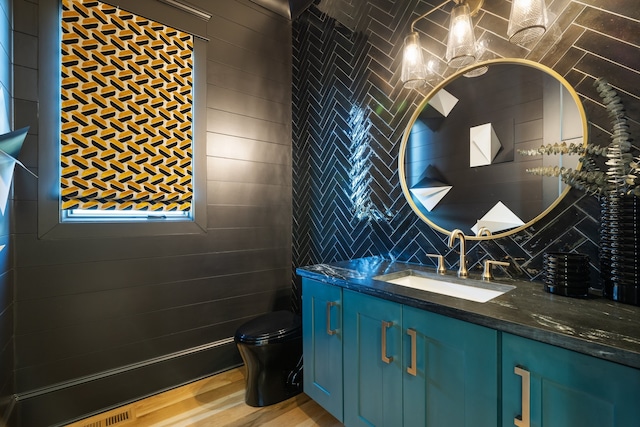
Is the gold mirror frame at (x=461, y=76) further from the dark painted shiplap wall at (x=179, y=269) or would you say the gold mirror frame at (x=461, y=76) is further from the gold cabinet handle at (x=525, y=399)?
the dark painted shiplap wall at (x=179, y=269)

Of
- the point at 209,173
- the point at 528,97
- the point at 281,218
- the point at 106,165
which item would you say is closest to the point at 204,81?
the point at 209,173

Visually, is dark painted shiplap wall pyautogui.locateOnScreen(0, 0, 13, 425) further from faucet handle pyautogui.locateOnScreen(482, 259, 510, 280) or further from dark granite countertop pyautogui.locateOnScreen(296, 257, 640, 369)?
faucet handle pyautogui.locateOnScreen(482, 259, 510, 280)

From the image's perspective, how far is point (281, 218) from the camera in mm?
2695

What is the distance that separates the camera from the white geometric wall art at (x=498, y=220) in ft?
4.64

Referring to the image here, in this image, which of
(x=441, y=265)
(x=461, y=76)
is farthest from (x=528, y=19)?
(x=441, y=265)

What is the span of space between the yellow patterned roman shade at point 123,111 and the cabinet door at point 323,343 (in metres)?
1.24

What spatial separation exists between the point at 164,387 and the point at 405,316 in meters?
1.87

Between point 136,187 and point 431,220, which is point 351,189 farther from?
point 136,187

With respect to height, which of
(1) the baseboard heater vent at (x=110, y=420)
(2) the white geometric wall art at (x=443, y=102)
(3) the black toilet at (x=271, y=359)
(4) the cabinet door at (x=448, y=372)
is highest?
(2) the white geometric wall art at (x=443, y=102)

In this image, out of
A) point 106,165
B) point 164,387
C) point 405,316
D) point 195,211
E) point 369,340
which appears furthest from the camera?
point 195,211

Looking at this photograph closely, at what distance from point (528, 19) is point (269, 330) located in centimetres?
205

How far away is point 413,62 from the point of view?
5.28 ft

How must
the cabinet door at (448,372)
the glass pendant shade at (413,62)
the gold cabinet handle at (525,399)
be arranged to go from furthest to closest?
the glass pendant shade at (413,62), the cabinet door at (448,372), the gold cabinet handle at (525,399)

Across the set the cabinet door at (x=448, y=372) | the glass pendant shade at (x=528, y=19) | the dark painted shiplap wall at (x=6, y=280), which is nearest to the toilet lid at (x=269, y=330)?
the cabinet door at (x=448, y=372)
